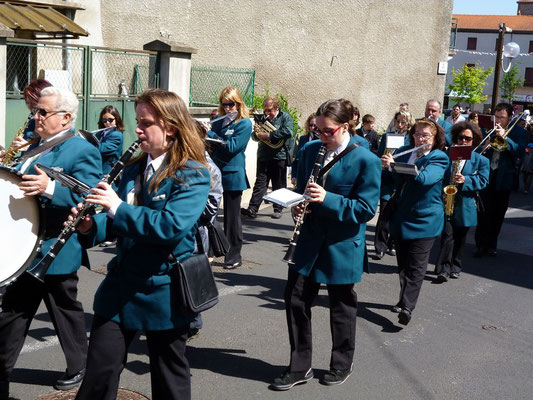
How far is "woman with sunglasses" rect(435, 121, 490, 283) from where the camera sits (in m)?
8.19

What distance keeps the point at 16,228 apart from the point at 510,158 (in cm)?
736

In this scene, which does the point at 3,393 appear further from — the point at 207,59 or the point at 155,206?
the point at 207,59

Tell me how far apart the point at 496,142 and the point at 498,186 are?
0.56 meters

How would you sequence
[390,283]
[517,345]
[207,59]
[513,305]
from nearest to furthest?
1. [517,345]
2. [513,305]
3. [390,283]
4. [207,59]

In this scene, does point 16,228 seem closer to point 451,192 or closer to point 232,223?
point 232,223

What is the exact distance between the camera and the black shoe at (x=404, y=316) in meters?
6.49

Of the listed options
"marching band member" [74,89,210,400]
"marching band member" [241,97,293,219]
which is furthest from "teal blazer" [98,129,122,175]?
"marching band member" [74,89,210,400]

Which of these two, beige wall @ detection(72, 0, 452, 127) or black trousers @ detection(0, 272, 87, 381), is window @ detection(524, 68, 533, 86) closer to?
beige wall @ detection(72, 0, 452, 127)

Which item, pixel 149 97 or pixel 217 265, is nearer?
pixel 149 97

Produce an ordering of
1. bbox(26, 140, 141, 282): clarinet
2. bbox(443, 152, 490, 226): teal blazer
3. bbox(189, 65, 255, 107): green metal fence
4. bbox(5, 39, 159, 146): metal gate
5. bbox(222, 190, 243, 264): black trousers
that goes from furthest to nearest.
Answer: bbox(189, 65, 255, 107): green metal fence
bbox(5, 39, 159, 146): metal gate
bbox(443, 152, 490, 226): teal blazer
bbox(222, 190, 243, 264): black trousers
bbox(26, 140, 141, 282): clarinet

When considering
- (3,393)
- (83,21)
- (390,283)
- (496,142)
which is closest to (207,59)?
(83,21)

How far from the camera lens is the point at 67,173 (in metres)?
4.43

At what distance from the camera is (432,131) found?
22.1ft

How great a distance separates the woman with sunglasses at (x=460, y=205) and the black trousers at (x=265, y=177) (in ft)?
11.4
